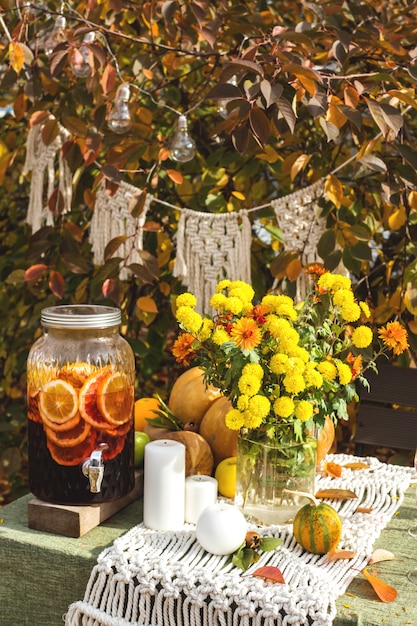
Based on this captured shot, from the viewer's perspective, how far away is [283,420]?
1158mm

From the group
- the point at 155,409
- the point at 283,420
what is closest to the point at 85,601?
the point at 283,420

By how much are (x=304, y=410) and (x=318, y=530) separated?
0.54ft

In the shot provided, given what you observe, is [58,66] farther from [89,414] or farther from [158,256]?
[89,414]

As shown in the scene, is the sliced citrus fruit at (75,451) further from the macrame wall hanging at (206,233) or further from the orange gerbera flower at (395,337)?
the macrame wall hanging at (206,233)

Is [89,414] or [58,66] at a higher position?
[58,66]

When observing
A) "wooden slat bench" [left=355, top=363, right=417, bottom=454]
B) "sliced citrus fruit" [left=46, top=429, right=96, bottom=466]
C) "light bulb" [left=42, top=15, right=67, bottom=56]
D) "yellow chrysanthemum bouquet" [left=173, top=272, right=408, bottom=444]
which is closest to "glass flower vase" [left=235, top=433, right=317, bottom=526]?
"yellow chrysanthemum bouquet" [left=173, top=272, right=408, bottom=444]

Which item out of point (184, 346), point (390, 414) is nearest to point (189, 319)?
point (184, 346)

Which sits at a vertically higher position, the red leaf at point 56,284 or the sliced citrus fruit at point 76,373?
the red leaf at point 56,284

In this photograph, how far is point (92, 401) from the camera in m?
1.16

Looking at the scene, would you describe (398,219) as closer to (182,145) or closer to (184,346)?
(182,145)

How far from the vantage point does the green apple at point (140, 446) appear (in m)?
1.35

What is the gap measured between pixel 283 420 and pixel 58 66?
93 centimetres

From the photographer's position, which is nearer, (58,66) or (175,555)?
(175,555)

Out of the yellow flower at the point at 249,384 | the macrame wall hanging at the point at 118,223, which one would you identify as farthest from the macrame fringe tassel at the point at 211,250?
the yellow flower at the point at 249,384
